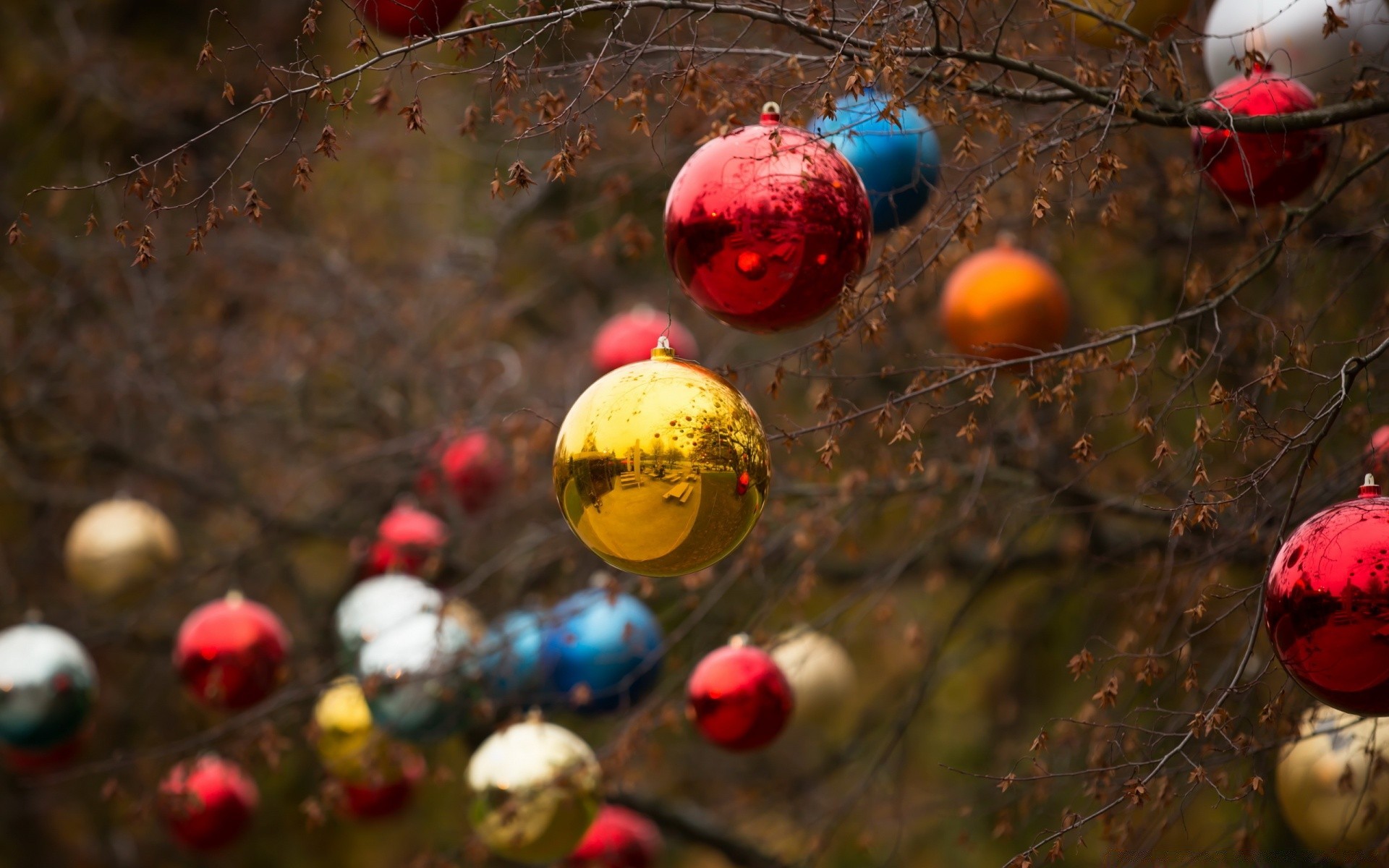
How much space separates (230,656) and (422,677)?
1060 millimetres

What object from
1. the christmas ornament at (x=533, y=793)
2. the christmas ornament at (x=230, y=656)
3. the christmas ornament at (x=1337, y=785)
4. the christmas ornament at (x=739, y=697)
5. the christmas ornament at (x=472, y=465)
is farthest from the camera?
the christmas ornament at (x=472, y=465)

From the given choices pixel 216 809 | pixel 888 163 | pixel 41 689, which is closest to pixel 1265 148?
pixel 888 163

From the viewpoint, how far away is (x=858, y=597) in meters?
5.57

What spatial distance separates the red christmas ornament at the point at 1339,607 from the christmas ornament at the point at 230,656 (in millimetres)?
4173

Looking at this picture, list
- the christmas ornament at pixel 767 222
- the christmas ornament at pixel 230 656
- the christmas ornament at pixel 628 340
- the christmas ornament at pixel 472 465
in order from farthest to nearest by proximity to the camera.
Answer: the christmas ornament at pixel 472 465
the christmas ornament at pixel 628 340
the christmas ornament at pixel 230 656
the christmas ornament at pixel 767 222

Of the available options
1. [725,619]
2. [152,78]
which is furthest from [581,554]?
[152,78]

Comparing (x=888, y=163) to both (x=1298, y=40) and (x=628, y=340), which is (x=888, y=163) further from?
(x=628, y=340)

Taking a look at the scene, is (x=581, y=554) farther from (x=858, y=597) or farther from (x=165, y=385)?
(x=165, y=385)

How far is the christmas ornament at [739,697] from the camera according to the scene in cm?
459

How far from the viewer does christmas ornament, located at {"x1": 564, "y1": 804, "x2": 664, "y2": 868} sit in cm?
644

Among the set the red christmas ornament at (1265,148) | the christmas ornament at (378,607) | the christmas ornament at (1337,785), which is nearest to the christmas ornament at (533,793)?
the christmas ornament at (378,607)

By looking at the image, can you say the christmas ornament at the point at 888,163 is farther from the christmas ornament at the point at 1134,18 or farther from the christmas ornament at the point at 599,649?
the christmas ornament at the point at 599,649

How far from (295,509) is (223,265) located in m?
1.77

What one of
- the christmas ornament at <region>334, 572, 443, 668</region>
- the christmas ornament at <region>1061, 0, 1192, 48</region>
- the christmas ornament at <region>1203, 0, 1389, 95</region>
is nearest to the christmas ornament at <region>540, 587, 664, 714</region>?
the christmas ornament at <region>334, 572, 443, 668</region>
